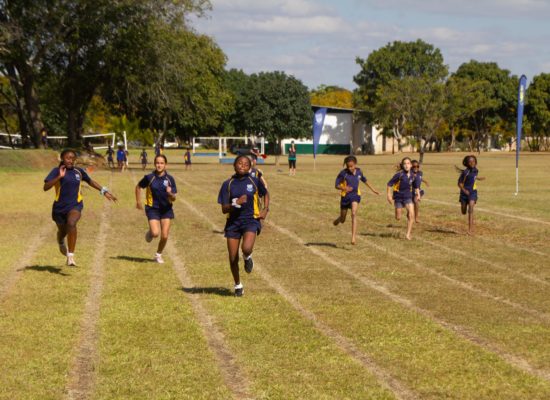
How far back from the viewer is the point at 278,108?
269 feet

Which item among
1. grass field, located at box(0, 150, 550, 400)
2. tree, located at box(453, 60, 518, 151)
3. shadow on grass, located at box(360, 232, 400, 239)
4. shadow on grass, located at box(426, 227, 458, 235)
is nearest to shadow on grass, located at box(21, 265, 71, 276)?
grass field, located at box(0, 150, 550, 400)

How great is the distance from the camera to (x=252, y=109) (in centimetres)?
8325

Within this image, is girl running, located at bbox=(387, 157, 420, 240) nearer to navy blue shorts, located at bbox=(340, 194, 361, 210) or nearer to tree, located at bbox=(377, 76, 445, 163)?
navy blue shorts, located at bbox=(340, 194, 361, 210)

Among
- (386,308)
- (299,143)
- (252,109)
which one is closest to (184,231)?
(386,308)

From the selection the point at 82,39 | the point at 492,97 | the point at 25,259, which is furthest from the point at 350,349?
the point at 492,97

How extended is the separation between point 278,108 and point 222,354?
74.9 m

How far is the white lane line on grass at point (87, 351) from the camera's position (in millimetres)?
6806

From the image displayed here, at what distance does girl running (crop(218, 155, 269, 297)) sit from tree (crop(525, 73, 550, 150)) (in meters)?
113

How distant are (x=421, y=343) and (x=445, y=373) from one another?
1.09 meters

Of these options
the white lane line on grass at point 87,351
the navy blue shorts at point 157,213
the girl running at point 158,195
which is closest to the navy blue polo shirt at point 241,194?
the white lane line on grass at point 87,351

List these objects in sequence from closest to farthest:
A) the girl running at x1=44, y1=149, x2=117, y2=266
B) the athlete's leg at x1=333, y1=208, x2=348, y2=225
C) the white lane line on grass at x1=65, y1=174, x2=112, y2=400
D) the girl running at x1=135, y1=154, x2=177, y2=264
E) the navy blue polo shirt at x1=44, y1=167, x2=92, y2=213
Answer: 1. the white lane line on grass at x1=65, y1=174, x2=112, y2=400
2. the girl running at x1=44, y1=149, x2=117, y2=266
3. the navy blue polo shirt at x1=44, y1=167, x2=92, y2=213
4. the girl running at x1=135, y1=154, x2=177, y2=264
5. the athlete's leg at x1=333, y1=208, x2=348, y2=225

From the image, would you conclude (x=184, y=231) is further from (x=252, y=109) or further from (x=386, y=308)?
(x=252, y=109)

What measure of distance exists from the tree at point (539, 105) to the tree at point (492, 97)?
3504mm

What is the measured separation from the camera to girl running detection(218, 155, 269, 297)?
10.4 m
